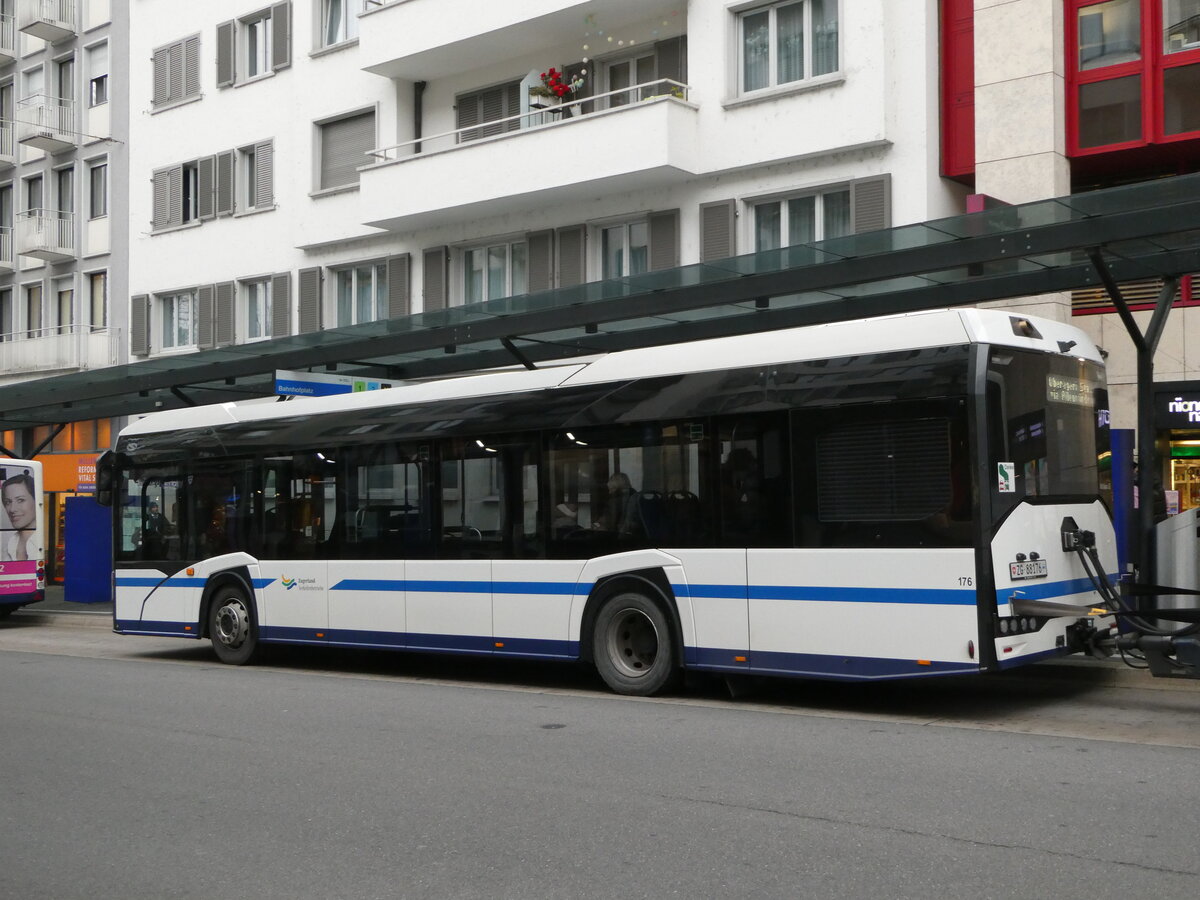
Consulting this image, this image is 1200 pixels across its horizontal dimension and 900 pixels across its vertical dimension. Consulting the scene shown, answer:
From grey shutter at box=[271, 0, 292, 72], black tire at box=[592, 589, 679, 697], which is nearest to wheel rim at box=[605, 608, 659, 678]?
black tire at box=[592, 589, 679, 697]

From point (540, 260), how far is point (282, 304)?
23.6 ft

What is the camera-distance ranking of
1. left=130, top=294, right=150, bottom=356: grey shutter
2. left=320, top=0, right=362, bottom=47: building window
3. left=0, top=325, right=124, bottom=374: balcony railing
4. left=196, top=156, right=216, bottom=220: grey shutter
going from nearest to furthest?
1. left=320, top=0, right=362, bottom=47: building window
2. left=196, top=156, right=216, bottom=220: grey shutter
3. left=130, top=294, right=150, bottom=356: grey shutter
4. left=0, top=325, right=124, bottom=374: balcony railing

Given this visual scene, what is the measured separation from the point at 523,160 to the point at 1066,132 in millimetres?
8845

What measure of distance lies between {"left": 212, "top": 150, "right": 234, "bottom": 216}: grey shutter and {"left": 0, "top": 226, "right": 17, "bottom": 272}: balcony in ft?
29.8

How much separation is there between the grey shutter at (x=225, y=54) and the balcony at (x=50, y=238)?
686cm

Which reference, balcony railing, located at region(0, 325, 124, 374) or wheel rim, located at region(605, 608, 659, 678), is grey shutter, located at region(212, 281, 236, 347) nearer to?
balcony railing, located at region(0, 325, 124, 374)

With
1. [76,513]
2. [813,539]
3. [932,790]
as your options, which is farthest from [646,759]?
[76,513]

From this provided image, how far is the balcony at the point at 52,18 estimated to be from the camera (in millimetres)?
35406

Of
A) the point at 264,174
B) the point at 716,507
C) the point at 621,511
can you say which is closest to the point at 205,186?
the point at 264,174

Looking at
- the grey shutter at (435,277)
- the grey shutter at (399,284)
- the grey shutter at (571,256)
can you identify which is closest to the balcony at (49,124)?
the grey shutter at (399,284)

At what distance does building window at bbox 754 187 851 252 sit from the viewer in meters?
21.2

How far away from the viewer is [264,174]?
98.3 ft

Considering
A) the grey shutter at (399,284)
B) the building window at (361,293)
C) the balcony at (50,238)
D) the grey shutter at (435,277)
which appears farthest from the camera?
the balcony at (50,238)

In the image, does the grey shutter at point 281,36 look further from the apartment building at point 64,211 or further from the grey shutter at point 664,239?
the grey shutter at point 664,239
